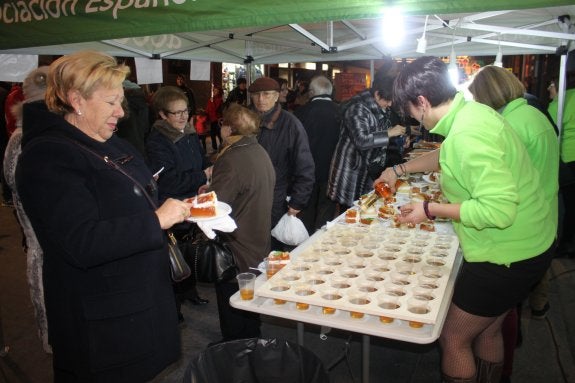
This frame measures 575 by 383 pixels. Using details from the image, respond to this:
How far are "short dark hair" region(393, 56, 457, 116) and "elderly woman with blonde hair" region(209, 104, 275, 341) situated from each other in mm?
1180

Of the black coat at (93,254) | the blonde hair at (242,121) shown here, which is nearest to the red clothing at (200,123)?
the blonde hair at (242,121)

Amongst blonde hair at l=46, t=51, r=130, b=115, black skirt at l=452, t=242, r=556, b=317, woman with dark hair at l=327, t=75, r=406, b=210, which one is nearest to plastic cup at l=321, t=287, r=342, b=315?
black skirt at l=452, t=242, r=556, b=317

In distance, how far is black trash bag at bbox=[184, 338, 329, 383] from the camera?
1.87 metres

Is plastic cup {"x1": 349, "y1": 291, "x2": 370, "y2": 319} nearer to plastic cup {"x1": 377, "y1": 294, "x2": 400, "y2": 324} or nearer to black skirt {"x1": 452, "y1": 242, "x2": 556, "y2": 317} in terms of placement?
plastic cup {"x1": 377, "y1": 294, "x2": 400, "y2": 324}

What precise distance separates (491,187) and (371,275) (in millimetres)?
742

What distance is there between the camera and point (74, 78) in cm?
153

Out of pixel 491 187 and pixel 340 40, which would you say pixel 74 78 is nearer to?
pixel 491 187

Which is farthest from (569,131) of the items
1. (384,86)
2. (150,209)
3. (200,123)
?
(200,123)

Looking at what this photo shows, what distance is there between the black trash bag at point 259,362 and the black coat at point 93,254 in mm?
245

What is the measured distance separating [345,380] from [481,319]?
1.22 meters

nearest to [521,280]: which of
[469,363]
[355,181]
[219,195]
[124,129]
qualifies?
[469,363]

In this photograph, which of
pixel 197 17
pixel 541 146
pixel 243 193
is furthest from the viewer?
pixel 243 193

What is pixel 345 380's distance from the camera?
2.89m

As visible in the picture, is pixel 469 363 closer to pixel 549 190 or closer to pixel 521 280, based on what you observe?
pixel 521 280
